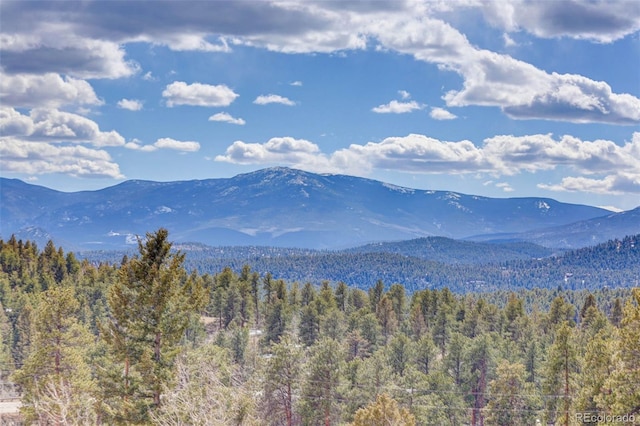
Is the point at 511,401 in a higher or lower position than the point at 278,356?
lower

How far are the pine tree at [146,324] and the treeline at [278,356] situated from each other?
7 cm

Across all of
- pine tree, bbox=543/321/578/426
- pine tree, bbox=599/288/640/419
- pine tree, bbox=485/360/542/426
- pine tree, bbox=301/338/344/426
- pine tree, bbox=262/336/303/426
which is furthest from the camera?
pine tree, bbox=485/360/542/426

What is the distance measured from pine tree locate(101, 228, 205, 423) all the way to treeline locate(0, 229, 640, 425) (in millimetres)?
66

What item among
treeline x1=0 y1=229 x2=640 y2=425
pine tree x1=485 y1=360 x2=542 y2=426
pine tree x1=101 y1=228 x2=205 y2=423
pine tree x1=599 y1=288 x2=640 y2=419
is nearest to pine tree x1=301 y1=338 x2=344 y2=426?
treeline x1=0 y1=229 x2=640 y2=425

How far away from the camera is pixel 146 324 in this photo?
31.5m

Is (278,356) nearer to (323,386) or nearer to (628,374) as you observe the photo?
(323,386)

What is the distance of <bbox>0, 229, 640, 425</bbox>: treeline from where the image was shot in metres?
31.1

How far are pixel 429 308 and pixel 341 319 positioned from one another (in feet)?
67.7

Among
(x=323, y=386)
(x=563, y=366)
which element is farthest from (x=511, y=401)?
(x=323, y=386)

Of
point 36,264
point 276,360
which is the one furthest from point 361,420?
point 36,264

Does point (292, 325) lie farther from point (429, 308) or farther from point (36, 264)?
point (36, 264)

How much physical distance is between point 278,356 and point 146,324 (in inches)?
964

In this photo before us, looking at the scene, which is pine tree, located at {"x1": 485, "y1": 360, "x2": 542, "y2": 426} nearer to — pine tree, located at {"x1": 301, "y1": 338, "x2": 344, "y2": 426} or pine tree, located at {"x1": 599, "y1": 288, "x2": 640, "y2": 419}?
pine tree, located at {"x1": 301, "y1": 338, "x2": 344, "y2": 426}

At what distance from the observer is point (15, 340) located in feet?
290
